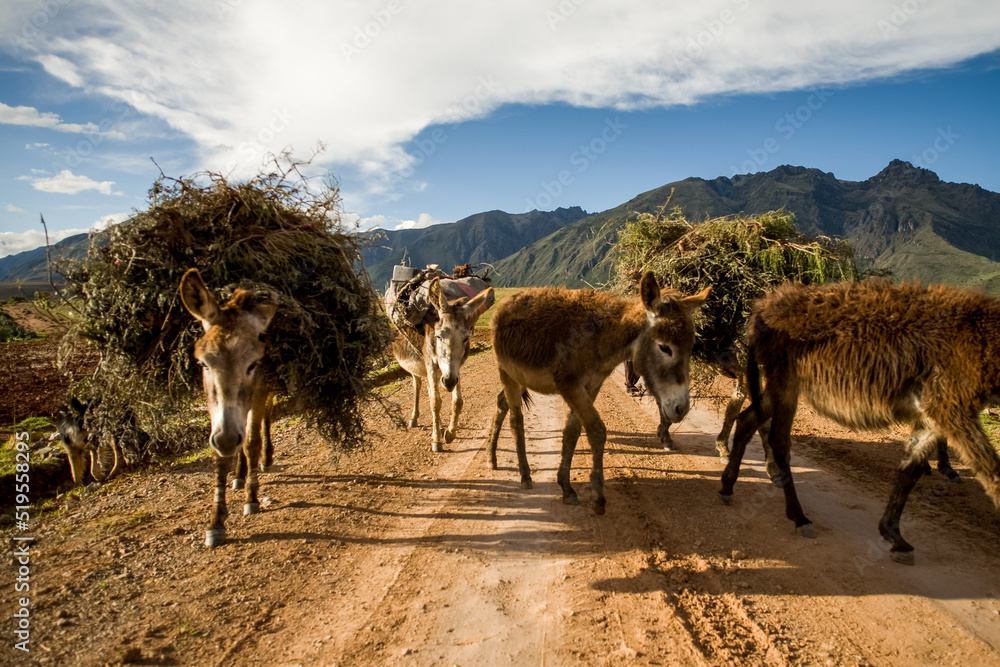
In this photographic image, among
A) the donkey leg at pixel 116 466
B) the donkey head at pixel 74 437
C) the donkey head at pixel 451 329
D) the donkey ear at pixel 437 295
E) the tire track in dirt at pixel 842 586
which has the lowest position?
the tire track in dirt at pixel 842 586

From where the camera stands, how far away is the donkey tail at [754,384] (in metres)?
Result: 5.67

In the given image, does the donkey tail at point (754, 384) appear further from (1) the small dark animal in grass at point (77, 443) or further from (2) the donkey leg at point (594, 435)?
(1) the small dark animal in grass at point (77, 443)

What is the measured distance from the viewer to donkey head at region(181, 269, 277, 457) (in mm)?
4039

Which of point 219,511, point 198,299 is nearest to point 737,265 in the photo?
point 198,299

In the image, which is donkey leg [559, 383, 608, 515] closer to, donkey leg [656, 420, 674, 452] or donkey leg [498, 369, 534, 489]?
donkey leg [498, 369, 534, 489]

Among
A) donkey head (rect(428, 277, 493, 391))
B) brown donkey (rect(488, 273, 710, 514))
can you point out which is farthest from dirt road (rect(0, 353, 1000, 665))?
donkey head (rect(428, 277, 493, 391))

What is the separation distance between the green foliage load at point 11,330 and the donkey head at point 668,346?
98.4 ft

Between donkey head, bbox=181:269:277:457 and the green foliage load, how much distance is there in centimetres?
2693

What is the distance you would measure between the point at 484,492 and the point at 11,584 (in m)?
4.88

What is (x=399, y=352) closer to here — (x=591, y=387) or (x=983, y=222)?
(x=591, y=387)

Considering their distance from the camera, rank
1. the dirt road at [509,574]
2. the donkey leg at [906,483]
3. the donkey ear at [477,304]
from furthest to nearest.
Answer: the donkey ear at [477,304] < the donkey leg at [906,483] < the dirt road at [509,574]

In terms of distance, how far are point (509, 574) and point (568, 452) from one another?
2.04 meters

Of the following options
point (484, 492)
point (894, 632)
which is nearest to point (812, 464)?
point (894, 632)

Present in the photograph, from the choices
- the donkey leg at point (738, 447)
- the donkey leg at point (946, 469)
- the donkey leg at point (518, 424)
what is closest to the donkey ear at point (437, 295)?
the donkey leg at point (518, 424)
